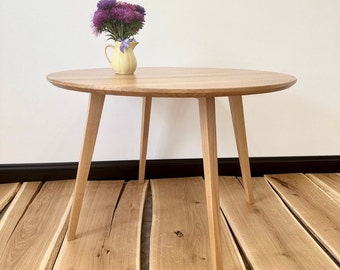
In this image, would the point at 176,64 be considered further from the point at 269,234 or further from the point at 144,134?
the point at 269,234

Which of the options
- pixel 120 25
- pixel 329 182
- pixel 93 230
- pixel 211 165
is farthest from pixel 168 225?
pixel 329 182

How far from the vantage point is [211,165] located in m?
0.78

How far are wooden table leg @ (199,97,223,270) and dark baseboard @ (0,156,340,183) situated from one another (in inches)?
25.8

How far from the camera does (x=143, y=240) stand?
0.99 metres

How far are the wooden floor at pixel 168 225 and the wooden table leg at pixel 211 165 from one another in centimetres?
9

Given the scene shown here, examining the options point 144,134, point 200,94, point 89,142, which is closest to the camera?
point 200,94

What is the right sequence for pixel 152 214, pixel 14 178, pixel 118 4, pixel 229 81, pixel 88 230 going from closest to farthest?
pixel 229 81
pixel 118 4
pixel 88 230
pixel 152 214
pixel 14 178

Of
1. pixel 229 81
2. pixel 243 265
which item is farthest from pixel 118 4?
pixel 243 265

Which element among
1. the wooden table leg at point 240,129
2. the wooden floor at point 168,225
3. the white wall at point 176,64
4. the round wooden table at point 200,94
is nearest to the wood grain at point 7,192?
the wooden floor at point 168,225

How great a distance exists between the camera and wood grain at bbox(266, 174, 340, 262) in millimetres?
1012

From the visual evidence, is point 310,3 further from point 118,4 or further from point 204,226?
point 204,226

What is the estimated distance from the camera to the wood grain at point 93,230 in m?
0.88

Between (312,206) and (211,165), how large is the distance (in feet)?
2.07

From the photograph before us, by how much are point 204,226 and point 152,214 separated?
7.6 inches
